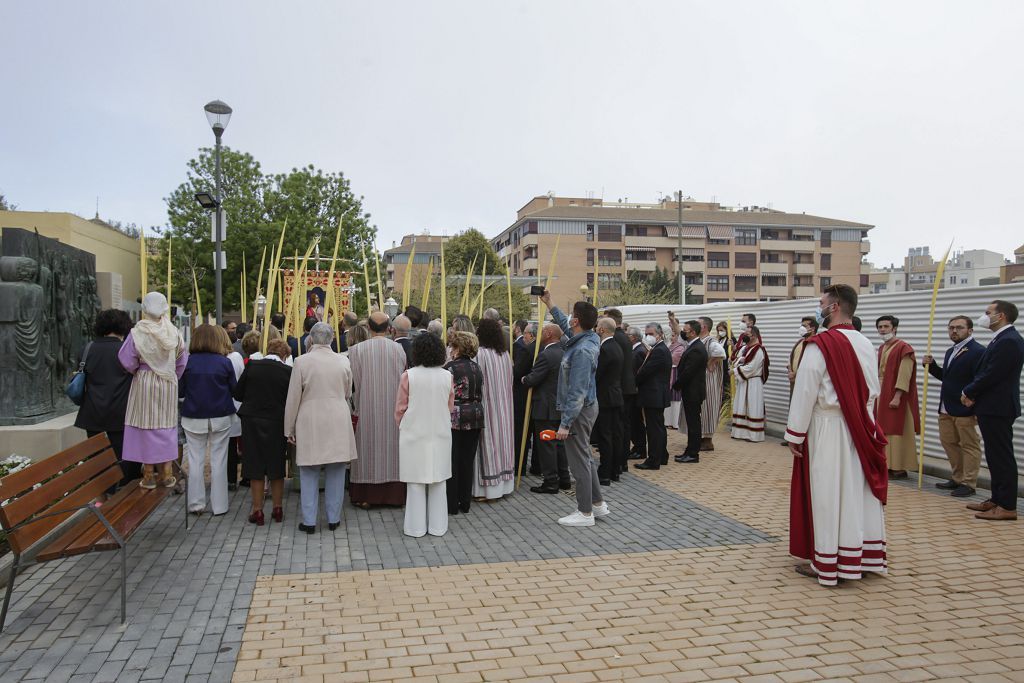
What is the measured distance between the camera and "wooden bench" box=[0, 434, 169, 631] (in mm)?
4277

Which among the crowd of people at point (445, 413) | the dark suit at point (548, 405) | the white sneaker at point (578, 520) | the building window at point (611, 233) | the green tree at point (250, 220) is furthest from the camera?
the building window at point (611, 233)

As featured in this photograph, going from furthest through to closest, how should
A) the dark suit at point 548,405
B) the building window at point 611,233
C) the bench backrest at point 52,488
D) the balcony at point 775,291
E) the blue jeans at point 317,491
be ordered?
the balcony at point 775,291
the building window at point 611,233
the dark suit at point 548,405
the blue jeans at point 317,491
the bench backrest at point 52,488

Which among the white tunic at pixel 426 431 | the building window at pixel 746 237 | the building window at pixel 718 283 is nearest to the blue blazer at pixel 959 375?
the white tunic at pixel 426 431

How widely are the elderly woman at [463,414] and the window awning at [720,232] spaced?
251 feet

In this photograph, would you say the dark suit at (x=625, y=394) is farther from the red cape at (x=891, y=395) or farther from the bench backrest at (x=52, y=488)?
the bench backrest at (x=52, y=488)

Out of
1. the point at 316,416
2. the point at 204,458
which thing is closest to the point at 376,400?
the point at 316,416

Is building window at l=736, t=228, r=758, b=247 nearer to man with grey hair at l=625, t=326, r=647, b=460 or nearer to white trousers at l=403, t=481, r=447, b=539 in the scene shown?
man with grey hair at l=625, t=326, r=647, b=460

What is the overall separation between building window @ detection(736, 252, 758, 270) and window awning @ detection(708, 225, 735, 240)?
234cm

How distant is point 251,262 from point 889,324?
27.4m

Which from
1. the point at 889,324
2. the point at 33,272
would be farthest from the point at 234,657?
the point at 889,324

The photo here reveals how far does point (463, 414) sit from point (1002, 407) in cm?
510

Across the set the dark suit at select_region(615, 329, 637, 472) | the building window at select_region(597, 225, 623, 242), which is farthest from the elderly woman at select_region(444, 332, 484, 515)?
the building window at select_region(597, 225, 623, 242)

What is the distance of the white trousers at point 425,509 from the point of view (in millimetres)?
6512

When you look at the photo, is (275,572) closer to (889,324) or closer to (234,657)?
(234,657)
